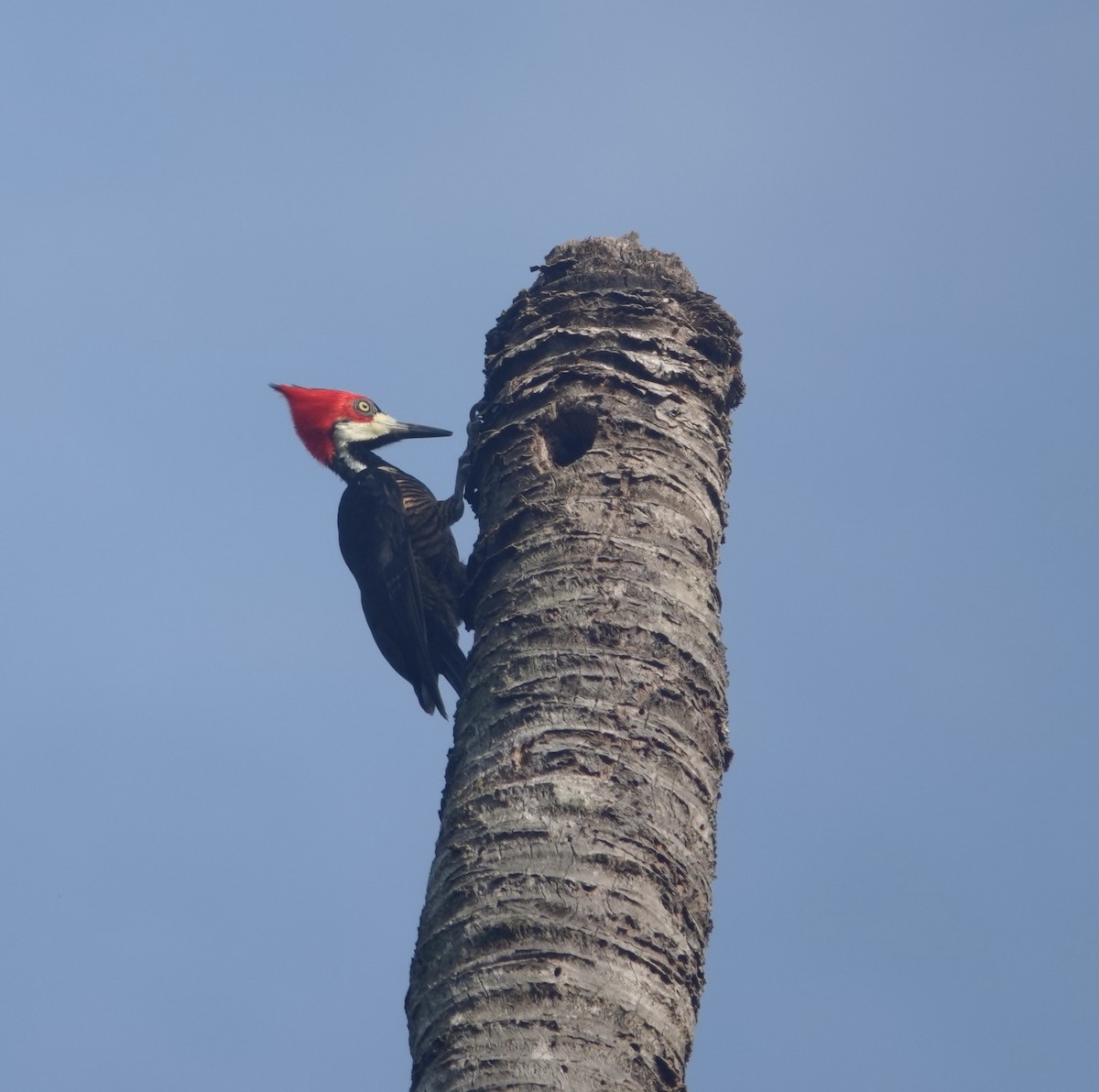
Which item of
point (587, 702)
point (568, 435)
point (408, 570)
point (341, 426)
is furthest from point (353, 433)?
point (587, 702)

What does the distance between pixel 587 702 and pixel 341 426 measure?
17.0ft

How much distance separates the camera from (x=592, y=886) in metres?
3.08

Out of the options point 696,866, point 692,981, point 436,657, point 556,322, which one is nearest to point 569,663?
point 696,866

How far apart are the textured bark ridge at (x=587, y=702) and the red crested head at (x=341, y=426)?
3.39 meters

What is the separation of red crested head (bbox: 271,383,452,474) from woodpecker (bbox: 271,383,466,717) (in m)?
0.26

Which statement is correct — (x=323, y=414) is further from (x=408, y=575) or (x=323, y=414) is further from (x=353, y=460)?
(x=408, y=575)

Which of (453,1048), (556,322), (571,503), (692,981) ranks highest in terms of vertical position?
(556,322)

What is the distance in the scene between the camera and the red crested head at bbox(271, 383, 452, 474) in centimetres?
834

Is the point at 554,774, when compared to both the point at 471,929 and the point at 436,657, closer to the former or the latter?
the point at 471,929

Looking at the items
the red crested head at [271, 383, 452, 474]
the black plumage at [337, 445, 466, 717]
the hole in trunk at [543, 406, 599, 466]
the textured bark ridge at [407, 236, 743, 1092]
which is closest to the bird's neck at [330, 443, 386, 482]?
the red crested head at [271, 383, 452, 474]

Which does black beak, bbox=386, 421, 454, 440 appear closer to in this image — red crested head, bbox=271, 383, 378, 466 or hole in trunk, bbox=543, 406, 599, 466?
red crested head, bbox=271, 383, 378, 466

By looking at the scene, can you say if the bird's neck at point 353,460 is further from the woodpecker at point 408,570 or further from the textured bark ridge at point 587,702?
the textured bark ridge at point 587,702

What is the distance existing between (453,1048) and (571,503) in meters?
1.64

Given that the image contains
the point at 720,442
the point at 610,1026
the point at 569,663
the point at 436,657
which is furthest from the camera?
the point at 436,657
